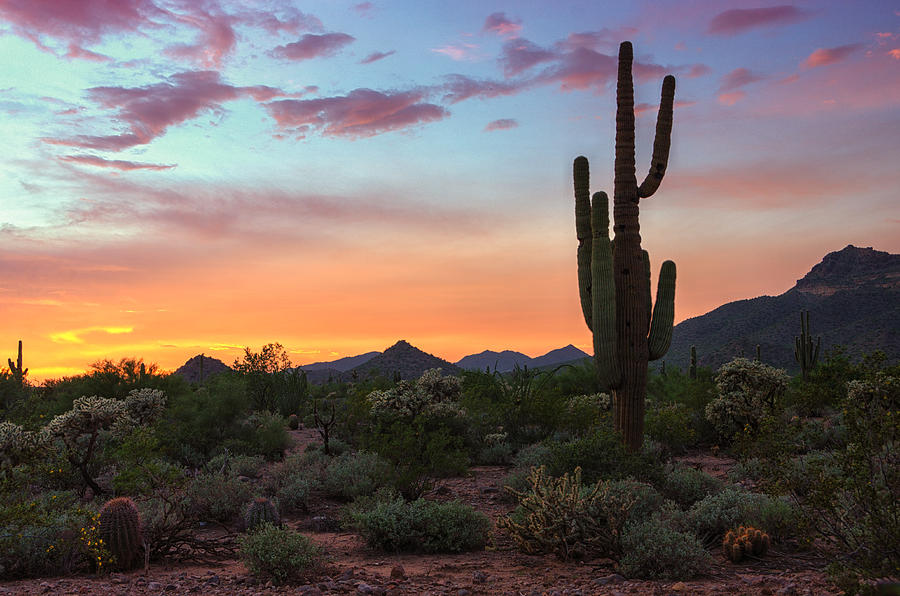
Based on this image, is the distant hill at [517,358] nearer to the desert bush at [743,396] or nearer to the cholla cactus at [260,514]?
the desert bush at [743,396]

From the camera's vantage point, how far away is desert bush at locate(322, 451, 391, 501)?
1248cm

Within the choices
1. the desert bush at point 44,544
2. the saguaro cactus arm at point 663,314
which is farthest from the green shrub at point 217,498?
the saguaro cactus arm at point 663,314

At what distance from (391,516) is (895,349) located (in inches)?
1859

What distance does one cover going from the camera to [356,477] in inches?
507

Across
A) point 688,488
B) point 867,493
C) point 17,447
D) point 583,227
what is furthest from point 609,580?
point 583,227

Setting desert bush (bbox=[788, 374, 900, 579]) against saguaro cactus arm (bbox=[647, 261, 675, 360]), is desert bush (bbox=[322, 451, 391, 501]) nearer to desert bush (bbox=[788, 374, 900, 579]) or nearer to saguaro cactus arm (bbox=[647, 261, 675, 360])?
saguaro cactus arm (bbox=[647, 261, 675, 360])

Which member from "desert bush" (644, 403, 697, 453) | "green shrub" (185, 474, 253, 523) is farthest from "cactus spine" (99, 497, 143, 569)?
"desert bush" (644, 403, 697, 453)

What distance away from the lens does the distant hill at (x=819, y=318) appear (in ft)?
162

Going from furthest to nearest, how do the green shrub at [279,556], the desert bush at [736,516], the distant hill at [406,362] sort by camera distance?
the distant hill at [406,362], the desert bush at [736,516], the green shrub at [279,556]

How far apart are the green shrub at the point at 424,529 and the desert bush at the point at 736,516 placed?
116 inches

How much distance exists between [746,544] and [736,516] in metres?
0.98

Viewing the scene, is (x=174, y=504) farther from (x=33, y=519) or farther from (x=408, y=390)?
(x=408, y=390)

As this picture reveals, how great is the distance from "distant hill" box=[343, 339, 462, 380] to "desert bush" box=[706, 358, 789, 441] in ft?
139

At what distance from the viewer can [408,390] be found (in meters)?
19.0
